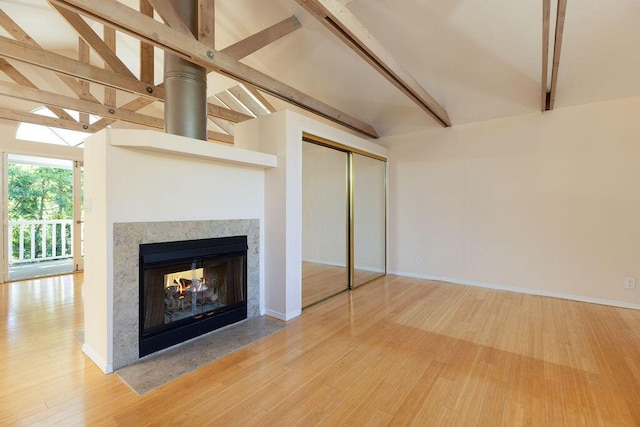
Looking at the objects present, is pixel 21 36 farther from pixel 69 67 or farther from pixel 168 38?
pixel 168 38

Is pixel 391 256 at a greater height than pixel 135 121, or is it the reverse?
pixel 135 121

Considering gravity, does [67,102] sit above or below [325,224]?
above

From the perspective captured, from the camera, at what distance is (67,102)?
12.9 feet

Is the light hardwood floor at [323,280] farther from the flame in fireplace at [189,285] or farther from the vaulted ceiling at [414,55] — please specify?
the vaulted ceiling at [414,55]

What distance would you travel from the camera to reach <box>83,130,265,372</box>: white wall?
208 centimetres

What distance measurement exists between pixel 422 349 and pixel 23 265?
727cm

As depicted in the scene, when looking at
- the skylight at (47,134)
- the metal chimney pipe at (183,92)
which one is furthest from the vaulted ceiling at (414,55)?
the metal chimney pipe at (183,92)

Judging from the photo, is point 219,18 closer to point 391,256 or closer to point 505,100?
point 505,100

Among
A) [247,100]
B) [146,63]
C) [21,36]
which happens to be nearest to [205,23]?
[146,63]

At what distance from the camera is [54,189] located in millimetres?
5566

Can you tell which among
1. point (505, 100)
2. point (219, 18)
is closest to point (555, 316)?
point (505, 100)

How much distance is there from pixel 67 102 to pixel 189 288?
3.45m

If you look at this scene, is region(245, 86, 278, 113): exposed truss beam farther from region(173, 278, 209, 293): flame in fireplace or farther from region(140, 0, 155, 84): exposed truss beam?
region(173, 278, 209, 293): flame in fireplace

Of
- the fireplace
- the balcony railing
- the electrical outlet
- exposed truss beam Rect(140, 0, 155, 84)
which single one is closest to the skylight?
the balcony railing
